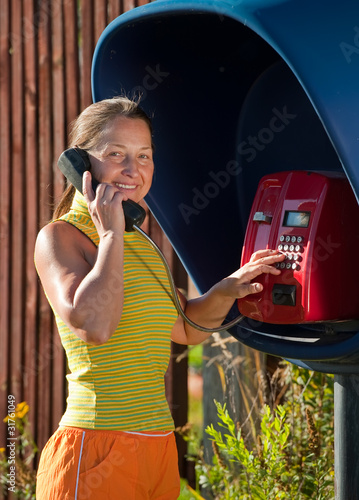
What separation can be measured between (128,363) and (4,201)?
2656mm

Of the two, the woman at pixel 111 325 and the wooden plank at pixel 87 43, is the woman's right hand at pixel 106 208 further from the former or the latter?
the wooden plank at pixel 87 43

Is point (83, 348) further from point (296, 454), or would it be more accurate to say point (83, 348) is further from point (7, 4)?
point (7, 4)

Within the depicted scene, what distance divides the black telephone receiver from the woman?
0.03 m

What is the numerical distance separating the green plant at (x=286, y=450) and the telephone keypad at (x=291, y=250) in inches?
25.7

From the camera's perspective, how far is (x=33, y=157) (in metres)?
4.23

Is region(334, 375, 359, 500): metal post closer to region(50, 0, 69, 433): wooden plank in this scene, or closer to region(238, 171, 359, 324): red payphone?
region(238, 171, 359, 324): red payphone

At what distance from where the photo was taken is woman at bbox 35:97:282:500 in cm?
184

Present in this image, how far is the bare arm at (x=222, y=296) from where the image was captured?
6.94 ft

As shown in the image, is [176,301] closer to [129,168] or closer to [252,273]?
[252,273]

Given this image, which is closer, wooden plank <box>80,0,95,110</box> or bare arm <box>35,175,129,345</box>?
bare arm <box>35,175,129,345</box>

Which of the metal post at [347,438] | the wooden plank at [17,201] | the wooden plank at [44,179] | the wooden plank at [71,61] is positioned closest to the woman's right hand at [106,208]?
the metal post at [347,438]

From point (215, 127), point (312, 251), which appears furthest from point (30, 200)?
point (312, 251)

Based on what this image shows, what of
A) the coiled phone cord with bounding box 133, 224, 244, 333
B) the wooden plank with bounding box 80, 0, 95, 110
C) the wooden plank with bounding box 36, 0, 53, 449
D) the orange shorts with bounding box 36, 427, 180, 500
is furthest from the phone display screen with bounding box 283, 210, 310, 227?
the wooden plank with bounding box 36, 0, 53, 449

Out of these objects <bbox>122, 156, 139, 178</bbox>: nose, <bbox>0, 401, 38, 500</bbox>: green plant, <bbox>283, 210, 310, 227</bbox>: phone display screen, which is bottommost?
<bbox>0, 401, 38, 500</bbox>: green plant
